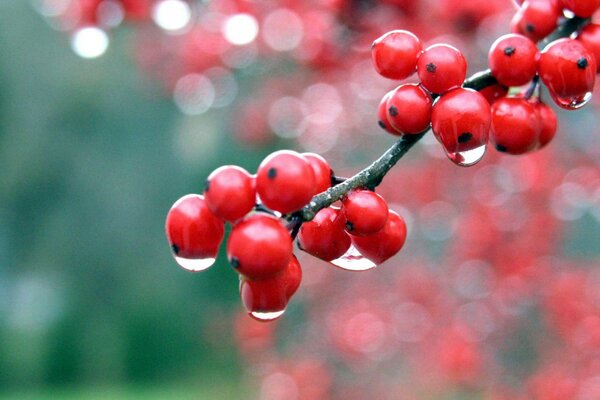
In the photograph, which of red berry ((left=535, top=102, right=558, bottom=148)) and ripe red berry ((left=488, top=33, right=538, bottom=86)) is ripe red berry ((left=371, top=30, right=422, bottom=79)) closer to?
ripe red berry ((left=488, top=33, right=538, bottom=86))

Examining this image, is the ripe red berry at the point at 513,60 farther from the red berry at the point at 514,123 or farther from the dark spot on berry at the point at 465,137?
the dark spot on berry at the point at 465,137

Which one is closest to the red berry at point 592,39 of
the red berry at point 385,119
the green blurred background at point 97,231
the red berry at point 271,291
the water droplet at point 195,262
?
the red berry at point 385,119

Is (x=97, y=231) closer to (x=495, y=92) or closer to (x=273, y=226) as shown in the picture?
(x=495, y=92)

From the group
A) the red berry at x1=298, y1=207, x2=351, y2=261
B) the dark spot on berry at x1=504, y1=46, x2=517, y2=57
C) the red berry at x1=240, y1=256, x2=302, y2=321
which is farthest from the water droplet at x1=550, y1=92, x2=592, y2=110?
the red berry at x1=240, y1=256, x2=302, y2=321

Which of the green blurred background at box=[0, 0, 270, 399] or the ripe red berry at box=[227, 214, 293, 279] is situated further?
the green blurred background at box=[0, 0, 270, 399]

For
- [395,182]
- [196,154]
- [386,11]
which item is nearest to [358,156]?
[395,182]

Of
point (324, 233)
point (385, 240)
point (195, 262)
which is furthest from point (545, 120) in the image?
point (195, 262)

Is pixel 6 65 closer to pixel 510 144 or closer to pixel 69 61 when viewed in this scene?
pixel 69 61
